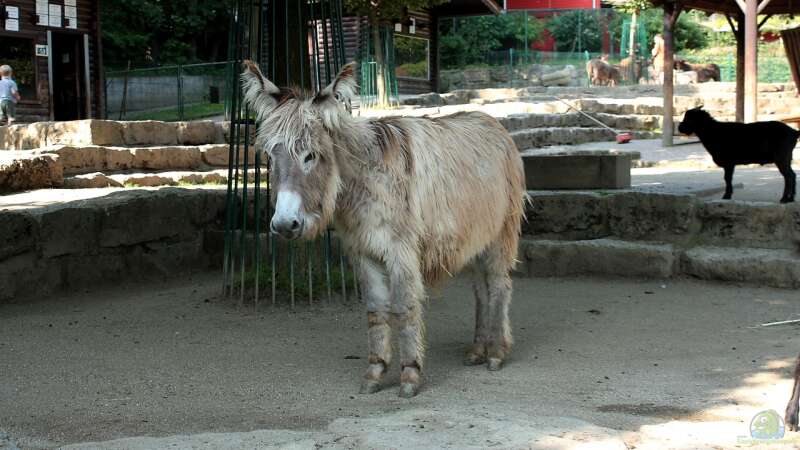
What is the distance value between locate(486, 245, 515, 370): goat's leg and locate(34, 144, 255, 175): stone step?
5.93 meters

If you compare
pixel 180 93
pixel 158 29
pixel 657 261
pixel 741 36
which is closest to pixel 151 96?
pixel 180 93

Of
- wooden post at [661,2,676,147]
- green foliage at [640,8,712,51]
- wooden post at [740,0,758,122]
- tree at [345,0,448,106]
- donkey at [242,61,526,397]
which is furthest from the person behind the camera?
green foliage at [640,8,712,51]

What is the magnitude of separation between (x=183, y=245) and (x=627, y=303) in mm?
4625

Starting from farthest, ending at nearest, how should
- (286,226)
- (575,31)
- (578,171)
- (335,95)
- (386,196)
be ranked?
(575,31) → (578,171) → (386,196) → (335,95) → (286,226)

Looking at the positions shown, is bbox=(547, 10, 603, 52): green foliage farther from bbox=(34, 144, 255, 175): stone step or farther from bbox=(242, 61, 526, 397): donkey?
bbox=(242, 61, 526, 397): donkey

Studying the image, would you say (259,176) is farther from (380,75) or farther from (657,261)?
→ (380,75)

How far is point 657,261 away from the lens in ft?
26.9

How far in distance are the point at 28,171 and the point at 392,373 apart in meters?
6.49

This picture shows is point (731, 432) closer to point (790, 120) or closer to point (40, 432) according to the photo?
point (40, 432)

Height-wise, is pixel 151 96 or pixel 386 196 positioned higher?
pixel 151 96

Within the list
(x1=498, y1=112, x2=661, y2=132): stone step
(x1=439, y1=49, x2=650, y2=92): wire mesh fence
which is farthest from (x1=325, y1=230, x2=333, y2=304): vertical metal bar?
(x1=439, y1=49, x2=650, y2=92): wire mesh fence

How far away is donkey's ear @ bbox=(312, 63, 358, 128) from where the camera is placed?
4723 mm

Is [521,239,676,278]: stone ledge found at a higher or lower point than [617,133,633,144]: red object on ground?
lower

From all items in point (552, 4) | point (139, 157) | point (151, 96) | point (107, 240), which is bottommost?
point (107, 240)
